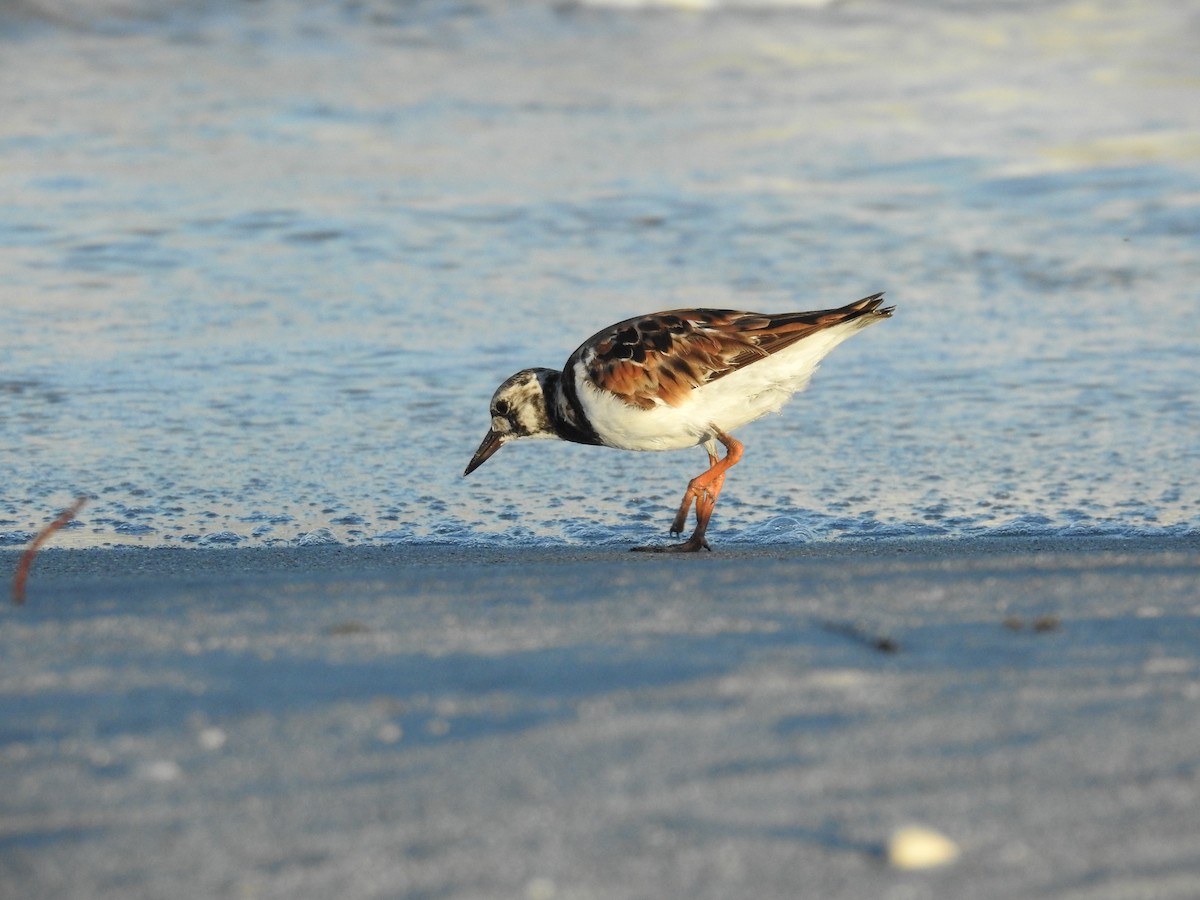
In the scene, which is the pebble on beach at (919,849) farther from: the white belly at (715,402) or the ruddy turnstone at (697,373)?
the white belly at (715,402)

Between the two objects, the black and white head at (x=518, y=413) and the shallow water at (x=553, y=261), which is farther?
the shallow water at (x=553, y=261)

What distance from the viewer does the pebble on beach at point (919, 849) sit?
79.6 inches

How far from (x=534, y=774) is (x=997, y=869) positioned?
0.66 meters

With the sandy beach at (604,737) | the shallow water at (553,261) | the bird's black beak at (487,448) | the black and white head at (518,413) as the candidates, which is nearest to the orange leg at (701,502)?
the shallow water at (553,261)

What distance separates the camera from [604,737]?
7.77 ft

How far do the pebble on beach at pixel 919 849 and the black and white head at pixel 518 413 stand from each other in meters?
3.26

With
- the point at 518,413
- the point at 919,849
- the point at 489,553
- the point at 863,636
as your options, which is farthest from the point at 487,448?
the point at 919,849

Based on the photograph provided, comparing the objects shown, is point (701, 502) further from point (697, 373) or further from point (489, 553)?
point (489, 553)

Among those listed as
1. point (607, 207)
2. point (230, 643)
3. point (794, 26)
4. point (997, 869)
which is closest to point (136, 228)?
point (607, 207)

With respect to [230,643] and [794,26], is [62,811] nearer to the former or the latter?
[230,643]

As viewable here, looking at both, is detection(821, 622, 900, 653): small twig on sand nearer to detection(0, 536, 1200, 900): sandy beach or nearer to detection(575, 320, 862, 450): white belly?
detection(0, 536, 1200, 900): sandy beach

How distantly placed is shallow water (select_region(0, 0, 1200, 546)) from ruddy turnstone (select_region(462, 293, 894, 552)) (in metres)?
0.34

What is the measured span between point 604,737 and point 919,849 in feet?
1.76

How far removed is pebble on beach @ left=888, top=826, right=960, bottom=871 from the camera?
2021 mm
